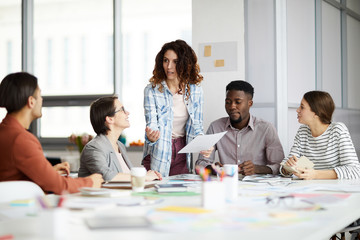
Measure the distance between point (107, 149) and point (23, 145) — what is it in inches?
33.3

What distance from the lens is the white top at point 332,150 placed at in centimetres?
282

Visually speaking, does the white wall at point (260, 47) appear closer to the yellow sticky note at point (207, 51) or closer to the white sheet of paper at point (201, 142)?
the yellow sticky note at point (207, 51)

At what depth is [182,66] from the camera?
3518mm

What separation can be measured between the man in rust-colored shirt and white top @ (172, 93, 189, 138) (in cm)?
142

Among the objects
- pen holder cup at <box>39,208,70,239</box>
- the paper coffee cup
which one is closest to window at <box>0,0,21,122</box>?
the paper coffee cup

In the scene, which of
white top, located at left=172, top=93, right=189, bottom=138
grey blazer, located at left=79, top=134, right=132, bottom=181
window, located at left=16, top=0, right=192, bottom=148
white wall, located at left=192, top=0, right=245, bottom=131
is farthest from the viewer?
window, located at left=16, top=0, right=192, bottom=148

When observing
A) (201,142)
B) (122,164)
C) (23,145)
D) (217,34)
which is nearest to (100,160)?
(122,164)

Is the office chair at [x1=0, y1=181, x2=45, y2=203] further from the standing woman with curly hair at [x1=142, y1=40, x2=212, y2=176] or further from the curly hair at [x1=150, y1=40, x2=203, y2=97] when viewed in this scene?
the curly hair at [x1=150, y1=40, x2=203, y2=97]

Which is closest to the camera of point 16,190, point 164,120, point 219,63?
point 16,190

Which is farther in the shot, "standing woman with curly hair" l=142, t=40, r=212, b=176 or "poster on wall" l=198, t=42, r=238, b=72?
"poster on wall" l=198, t=42, r=238, b=72

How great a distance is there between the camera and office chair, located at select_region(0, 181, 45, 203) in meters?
1.87

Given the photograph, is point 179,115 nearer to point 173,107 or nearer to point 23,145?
point 173,107

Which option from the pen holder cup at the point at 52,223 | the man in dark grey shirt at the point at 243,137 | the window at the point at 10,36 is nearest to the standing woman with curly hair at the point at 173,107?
the man in dark grey shirt at the point at 243,137

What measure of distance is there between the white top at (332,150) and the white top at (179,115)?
0.81 metres
